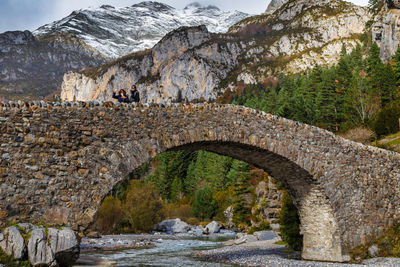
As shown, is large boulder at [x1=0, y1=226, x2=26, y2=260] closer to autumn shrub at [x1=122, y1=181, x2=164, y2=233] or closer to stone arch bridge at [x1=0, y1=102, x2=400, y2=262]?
stone arch bridge at [x1=0, y1=102, x2=400, y2=262]

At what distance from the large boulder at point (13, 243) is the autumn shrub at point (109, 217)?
83.8 feet

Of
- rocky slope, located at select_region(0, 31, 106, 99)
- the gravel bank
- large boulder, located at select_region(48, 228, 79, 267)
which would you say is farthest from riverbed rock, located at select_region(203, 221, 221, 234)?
rocky slope, located at select_region(0, 31, 106, 99)

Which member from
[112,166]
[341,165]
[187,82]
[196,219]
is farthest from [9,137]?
[187,82]

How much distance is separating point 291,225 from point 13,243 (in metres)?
11.8

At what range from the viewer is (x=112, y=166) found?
962 centimetres

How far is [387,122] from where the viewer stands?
32375mm

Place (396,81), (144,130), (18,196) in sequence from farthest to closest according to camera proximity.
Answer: (396,81)
(144,130)
(18,196)

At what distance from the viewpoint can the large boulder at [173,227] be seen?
36656mm

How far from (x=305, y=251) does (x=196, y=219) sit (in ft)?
110

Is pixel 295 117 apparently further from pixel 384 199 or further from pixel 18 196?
pixel 18 196

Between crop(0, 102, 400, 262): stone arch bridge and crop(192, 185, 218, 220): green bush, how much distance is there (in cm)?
3513

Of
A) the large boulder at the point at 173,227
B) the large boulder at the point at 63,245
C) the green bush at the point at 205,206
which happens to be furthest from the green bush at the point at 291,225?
the green bush at the point at 205,206

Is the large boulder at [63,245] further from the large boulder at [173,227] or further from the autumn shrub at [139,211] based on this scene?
the large boulder at [173,227]

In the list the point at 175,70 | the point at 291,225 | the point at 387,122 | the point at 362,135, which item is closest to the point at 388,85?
the point at 387,122
